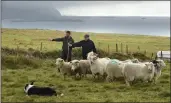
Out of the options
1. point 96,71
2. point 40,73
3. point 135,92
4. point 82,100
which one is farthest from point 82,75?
point 82,100

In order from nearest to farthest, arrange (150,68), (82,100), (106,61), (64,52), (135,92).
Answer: (82,100), (135,92), (150,68), (106,61), (64,52)

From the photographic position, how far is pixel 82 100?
424 inches

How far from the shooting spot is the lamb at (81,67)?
15008 mm

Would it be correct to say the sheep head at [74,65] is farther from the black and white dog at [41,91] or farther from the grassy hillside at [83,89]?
the black and white dog at [41,91]

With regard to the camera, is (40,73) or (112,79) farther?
(40,73)

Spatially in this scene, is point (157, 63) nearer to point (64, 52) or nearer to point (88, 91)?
point (88, 91)

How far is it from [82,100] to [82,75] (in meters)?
4.89

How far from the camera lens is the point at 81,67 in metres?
15.2

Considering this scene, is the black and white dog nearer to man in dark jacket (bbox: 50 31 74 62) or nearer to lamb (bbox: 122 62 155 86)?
lamb (bbox: 122 62 155 86)

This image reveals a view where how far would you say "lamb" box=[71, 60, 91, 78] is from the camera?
1501 cm

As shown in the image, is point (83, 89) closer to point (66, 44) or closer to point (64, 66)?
point (64, 66)

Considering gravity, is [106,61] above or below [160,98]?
above

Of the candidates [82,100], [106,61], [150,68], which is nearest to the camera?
[82,100]

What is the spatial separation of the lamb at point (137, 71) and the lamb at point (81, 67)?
81.2 inches
